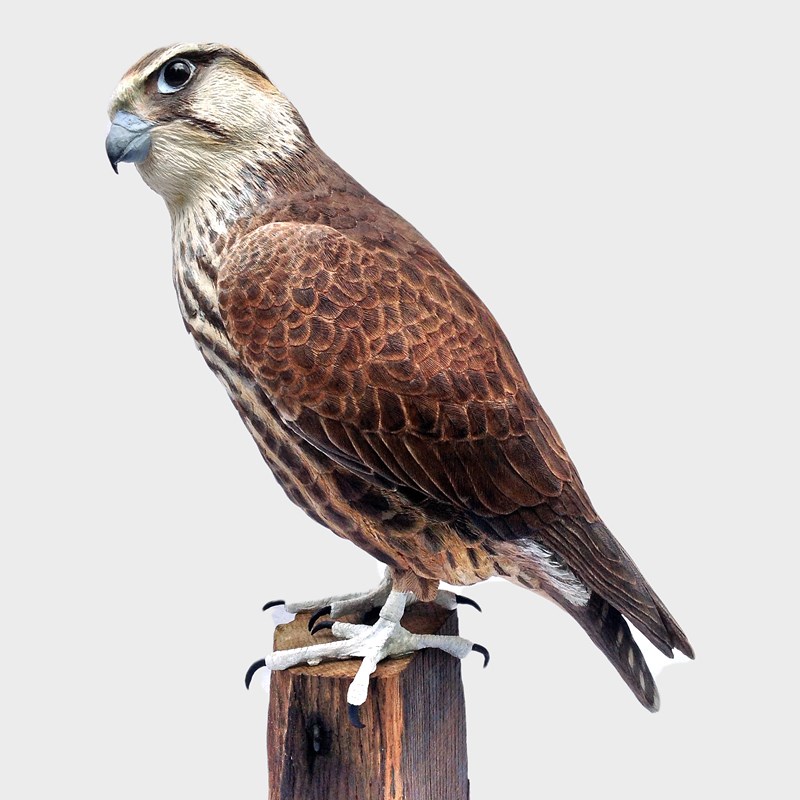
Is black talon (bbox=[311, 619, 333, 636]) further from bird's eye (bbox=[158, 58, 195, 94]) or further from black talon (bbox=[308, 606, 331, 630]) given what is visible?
bird's eye (bbox=[158, 58, 195, 94])

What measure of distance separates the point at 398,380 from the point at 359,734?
1.00 metres

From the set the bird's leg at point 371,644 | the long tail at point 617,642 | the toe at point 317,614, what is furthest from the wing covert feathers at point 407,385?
the toe at point 317,614

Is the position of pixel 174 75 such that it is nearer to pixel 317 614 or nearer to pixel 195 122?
pixel 195 122

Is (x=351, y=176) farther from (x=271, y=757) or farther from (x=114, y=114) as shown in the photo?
(x=271, y=757)

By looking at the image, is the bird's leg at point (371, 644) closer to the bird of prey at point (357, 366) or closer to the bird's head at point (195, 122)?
the bird of prey at point (357, 366)

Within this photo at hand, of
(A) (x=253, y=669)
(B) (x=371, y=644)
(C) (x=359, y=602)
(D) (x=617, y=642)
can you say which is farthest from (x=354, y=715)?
(D) (x=617, y=642)

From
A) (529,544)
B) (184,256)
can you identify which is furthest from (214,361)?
(529,544)

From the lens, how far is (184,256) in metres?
3.66

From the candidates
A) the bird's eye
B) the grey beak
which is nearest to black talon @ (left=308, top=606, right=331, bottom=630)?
the grey beak

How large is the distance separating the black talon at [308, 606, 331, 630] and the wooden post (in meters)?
0.24

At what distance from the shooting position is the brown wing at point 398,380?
3461mm

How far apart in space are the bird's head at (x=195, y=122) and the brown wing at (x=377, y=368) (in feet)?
0.73

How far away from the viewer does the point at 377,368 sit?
136 inches

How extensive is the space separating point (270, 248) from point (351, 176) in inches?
18.4
